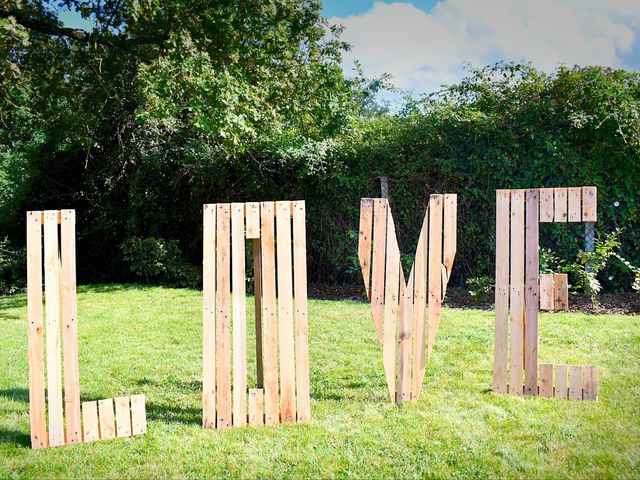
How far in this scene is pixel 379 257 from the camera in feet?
14.5

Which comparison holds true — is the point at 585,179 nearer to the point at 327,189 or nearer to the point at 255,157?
the point at 327,189

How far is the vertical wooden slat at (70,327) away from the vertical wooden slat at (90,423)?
0.12 ft

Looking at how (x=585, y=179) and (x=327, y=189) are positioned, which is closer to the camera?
(x=585, y=179)

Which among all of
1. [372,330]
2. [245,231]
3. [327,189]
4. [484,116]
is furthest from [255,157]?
[245,231]

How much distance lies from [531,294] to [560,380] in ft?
2.32

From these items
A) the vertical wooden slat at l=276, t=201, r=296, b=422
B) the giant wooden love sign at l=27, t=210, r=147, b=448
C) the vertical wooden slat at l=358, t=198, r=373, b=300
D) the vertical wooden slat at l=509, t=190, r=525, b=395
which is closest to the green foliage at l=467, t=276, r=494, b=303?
the vertical wooden slat at l=509, t=190, r=525, b=395

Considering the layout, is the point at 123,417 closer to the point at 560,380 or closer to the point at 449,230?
the point at 449,230

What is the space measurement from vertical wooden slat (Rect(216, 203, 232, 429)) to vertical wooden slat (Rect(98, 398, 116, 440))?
71cm

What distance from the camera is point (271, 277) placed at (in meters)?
4.10

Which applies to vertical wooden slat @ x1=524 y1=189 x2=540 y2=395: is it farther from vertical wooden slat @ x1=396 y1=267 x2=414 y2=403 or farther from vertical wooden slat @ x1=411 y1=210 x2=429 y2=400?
vertical wooden slat @ x1=396 y1=267 x2=414 y2=403

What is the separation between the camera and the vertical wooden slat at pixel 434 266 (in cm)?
449

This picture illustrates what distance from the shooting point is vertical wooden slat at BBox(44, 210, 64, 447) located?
3.79 m

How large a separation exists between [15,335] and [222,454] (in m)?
5.12

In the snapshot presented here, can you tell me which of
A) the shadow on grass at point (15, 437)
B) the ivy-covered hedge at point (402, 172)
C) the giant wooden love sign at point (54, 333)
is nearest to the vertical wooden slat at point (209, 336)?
the giant wooden love sign at point (54, 333)
